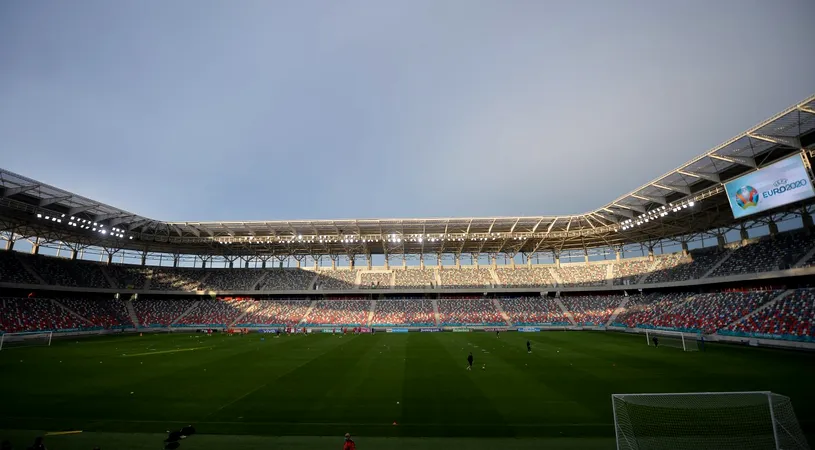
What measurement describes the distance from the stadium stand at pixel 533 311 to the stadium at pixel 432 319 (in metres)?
0.38

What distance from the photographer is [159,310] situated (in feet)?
167

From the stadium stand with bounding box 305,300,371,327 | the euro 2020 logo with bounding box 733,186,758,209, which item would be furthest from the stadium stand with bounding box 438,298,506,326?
the euro 2020 logo with bounding box 733,186,758,209

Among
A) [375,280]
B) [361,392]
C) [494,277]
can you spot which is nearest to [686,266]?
[494,277]

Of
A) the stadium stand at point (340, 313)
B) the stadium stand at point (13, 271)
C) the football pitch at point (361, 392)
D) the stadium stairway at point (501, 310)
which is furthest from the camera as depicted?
the stadium stand at point (340, 313)

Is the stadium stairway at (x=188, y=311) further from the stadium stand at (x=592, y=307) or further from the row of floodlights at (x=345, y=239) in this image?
the stadium stand at (x=592, y=307)

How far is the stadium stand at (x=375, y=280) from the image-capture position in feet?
181

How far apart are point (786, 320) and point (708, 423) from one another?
24648mm

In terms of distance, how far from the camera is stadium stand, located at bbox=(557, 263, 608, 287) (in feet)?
173

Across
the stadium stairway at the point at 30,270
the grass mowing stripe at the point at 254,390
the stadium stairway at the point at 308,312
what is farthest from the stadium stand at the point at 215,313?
the grass mowing stripe at the point at 254,390

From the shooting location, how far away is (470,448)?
9180 millimetres

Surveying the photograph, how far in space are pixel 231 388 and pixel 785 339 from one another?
36.2 meters

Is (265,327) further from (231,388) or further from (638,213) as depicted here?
(638,213)

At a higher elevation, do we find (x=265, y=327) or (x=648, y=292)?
(x=648, y=292)

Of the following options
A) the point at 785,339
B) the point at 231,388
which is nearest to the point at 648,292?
the point at 785,339
